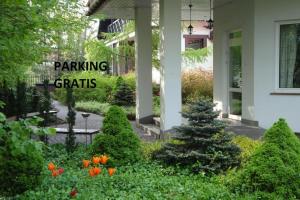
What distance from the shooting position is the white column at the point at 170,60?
948cm

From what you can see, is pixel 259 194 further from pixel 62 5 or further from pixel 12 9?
pixel 62 5

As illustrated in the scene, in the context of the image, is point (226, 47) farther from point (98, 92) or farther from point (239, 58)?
point (98, 92)

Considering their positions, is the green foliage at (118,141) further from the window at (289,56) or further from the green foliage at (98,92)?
the green foliage at (98,92)

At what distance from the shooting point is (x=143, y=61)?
12.6 metres

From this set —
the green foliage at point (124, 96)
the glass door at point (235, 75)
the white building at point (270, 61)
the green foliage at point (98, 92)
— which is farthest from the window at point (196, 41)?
the white building at point (270, 61)

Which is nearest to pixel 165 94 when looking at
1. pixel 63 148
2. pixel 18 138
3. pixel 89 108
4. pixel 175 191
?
pixel 63 148

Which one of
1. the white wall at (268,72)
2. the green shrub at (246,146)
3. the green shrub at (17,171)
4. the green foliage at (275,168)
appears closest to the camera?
the green shrub at (17,171)

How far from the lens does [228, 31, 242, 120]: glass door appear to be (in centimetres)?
1211

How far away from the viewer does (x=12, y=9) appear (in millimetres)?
6074

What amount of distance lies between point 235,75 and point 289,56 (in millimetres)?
2165

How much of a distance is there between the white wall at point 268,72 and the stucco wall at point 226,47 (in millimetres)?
185

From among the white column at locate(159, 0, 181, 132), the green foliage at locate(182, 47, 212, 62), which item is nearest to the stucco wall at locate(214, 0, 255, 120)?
the white column at locate(159, 0, 181, 132)

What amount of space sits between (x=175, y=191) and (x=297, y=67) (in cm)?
617

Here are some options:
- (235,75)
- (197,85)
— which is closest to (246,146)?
(235,75)
